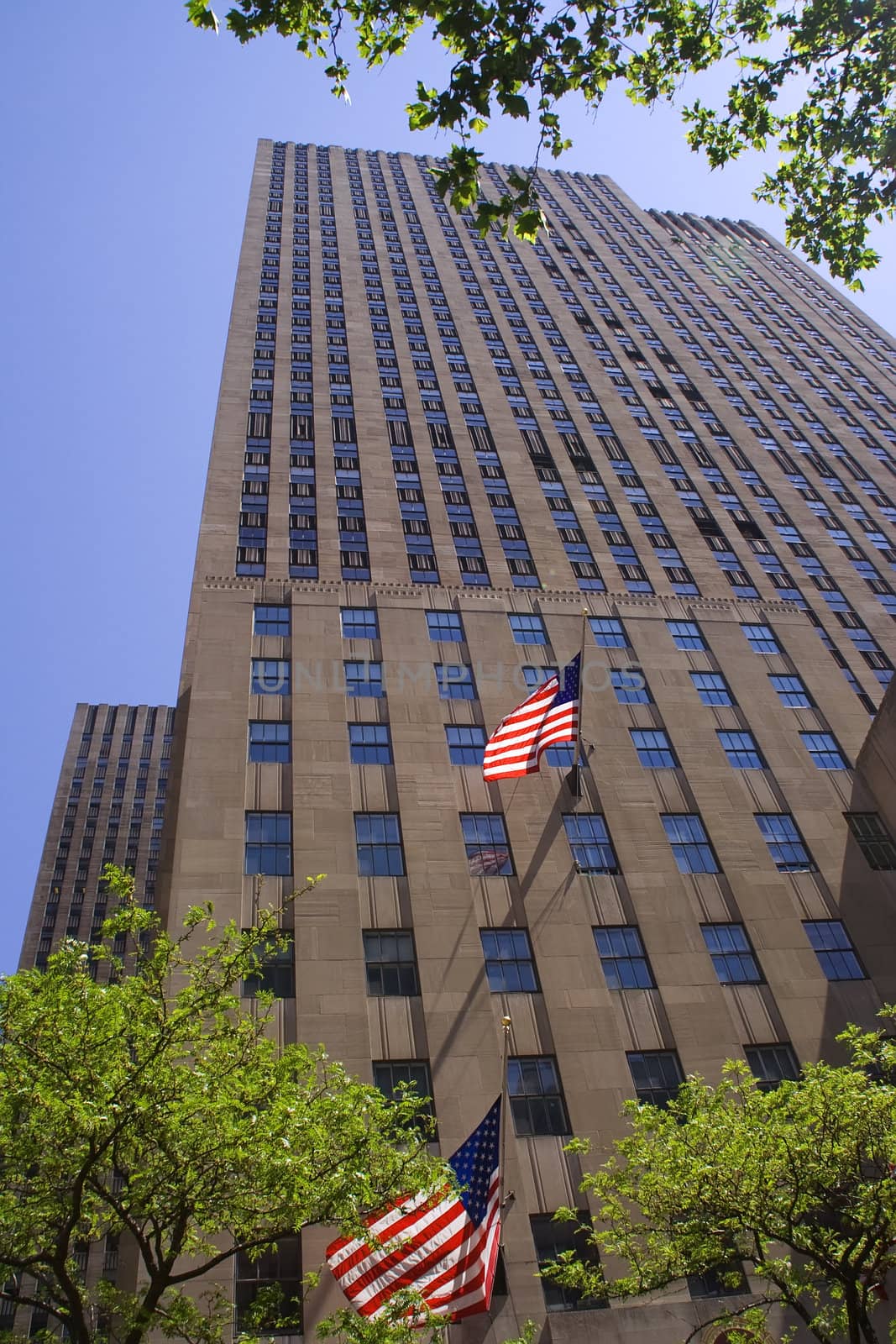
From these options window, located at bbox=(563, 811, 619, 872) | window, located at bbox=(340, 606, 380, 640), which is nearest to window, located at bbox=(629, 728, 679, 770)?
window, located at bbox=(563, 811, 619, 872)

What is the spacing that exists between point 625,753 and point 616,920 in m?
7.75

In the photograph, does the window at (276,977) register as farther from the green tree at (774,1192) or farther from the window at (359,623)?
the window at (359,623)

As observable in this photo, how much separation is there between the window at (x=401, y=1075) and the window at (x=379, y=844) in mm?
6253

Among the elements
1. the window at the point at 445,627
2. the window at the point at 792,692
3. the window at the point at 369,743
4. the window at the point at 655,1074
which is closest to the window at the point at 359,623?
the window at the point at 445,627

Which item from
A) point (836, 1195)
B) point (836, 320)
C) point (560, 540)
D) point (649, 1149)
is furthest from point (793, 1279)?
point (836, 320)

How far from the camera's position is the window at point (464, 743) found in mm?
35375

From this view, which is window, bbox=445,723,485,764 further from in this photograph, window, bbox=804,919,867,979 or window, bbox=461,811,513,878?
window, bbox=804,919,867,979

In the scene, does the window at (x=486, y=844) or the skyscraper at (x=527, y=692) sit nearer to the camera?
the skyscraper at (x=527, y=692)

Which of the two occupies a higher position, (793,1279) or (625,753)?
(625,753)

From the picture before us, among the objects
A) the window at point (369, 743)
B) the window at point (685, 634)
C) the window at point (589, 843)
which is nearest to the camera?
the window at point (589, 843)

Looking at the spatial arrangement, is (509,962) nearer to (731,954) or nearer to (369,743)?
(731,954)

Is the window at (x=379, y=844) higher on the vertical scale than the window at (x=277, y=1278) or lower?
higher

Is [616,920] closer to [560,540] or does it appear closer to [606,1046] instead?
[606,1046]

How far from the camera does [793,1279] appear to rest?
56.7ft
